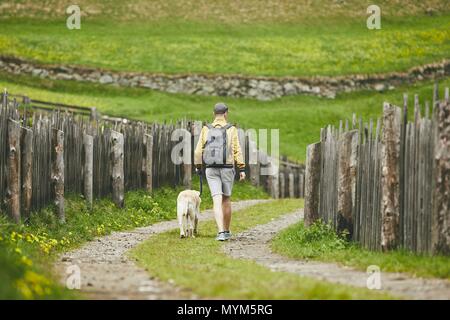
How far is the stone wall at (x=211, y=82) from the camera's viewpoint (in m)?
49.6

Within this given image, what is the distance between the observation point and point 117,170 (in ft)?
64.1

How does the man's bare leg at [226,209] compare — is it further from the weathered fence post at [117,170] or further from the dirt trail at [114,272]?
the weathered fence post at [117,170]

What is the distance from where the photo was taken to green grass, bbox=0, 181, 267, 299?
839 cm

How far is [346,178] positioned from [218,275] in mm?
3805

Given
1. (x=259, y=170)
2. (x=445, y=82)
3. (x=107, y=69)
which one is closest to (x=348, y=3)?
(x=445, y=82)

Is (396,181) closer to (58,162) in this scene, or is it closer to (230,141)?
(230,141)

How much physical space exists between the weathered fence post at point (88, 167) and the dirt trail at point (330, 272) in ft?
10.7

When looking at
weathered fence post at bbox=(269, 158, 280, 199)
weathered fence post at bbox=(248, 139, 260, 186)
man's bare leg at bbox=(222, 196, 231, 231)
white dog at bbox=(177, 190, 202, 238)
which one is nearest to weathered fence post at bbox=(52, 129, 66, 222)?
white dog at bbox=(177, 190, 202, 238)

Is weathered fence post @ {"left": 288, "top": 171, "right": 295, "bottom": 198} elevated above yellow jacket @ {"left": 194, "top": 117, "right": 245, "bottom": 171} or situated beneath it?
situated beneath

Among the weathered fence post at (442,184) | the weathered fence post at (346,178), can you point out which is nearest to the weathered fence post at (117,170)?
the weathered fence post at (346,178)

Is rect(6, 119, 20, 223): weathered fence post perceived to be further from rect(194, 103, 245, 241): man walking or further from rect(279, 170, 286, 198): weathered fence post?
rect(279, 170, 286, 198): weathered fence post

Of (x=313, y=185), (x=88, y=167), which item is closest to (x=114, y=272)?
(x=313, y=185)
